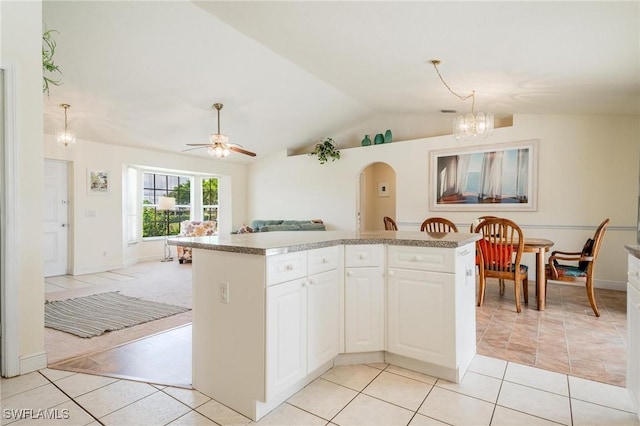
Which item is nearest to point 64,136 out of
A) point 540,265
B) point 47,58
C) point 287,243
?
point 47,58

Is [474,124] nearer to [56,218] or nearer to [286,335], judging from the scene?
[286,335]

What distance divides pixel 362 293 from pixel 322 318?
0.35m

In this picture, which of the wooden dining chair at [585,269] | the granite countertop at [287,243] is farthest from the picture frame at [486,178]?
the granite countertop at [287,243]

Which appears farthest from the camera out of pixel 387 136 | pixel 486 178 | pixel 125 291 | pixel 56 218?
pixel 387 136

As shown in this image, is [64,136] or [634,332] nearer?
[634,332]

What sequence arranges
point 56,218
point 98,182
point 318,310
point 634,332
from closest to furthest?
point 634,332 < point 318,310 < point 56,218 < point 98,182

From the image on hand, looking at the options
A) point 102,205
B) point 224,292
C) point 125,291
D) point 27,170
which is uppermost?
point 27,170

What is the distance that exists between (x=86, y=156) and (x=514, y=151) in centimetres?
705

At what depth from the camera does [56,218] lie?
551cm

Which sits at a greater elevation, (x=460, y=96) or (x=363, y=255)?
(x=460, y=96)

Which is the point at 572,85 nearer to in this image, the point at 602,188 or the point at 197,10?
the point at 602,188

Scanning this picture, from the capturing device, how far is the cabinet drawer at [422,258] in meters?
2.06

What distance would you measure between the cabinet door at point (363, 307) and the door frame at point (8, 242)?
218 cm

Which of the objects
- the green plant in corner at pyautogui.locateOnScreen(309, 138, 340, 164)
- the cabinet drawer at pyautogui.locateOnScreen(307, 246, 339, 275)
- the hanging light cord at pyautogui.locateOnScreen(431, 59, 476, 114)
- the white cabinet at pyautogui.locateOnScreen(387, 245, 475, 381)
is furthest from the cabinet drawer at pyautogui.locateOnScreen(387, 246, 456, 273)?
the green plant in corner at pyautogui.locateOnScreen(309, 138, 340, 164)
